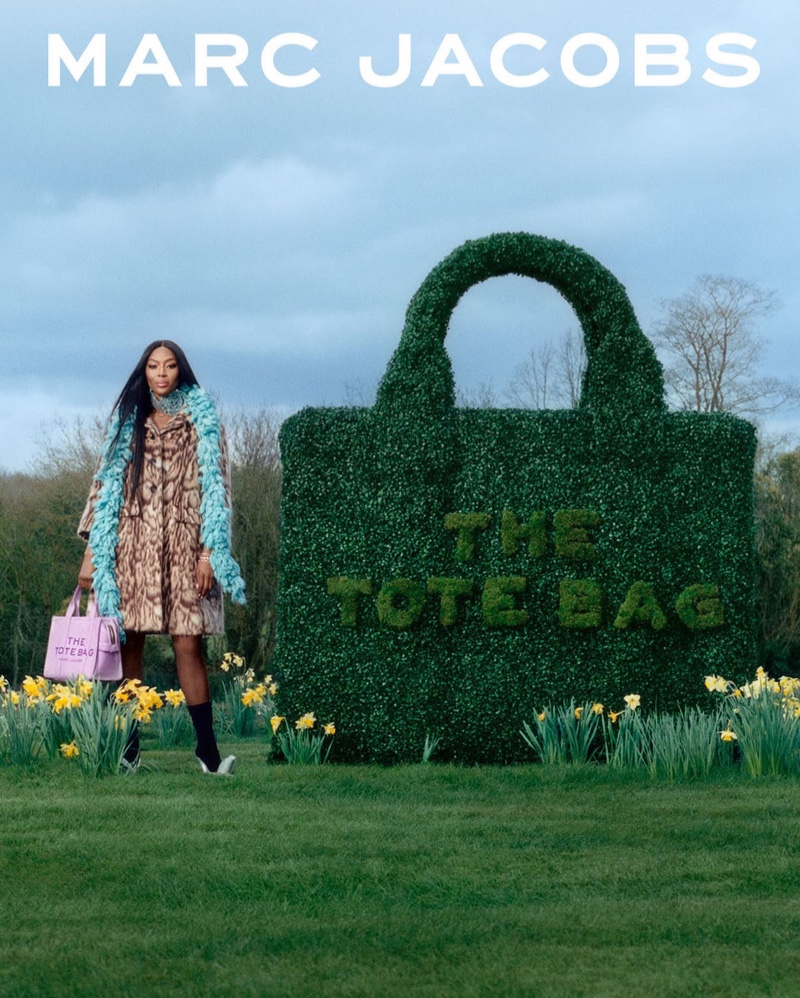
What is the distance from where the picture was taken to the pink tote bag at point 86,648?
6820 millimetres

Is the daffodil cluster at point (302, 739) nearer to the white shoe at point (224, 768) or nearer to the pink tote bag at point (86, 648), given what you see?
the white shoe at point (224, 768)

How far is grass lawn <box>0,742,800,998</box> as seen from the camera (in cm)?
342

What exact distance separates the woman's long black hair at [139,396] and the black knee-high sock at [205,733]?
1370mm

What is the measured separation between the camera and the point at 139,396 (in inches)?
279

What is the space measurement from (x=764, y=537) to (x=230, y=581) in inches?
647

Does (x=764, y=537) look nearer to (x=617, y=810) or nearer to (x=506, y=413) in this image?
(x=506, y=413)

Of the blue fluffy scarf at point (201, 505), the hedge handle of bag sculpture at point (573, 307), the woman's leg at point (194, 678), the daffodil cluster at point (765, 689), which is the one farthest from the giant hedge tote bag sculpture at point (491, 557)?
the blue fluffy scarf at point (201, 505)

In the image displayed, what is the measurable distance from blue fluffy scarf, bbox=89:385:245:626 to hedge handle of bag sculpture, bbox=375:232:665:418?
1.53 meters

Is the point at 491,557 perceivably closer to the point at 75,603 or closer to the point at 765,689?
the point at 765,689

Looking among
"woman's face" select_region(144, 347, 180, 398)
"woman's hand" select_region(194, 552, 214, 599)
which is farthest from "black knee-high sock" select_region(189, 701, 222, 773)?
"woman's face" select_region(144, 347, 180, 398)

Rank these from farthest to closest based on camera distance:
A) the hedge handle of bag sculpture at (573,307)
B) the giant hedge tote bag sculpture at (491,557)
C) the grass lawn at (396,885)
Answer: the hedge handle of bag sculpture at (573,307), the giant hedge tote bag sculpture at (491,557), the grass lawn at (396,885)

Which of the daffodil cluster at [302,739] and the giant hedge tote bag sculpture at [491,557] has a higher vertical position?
the giant hedge tote bag sculpture at [491,557]

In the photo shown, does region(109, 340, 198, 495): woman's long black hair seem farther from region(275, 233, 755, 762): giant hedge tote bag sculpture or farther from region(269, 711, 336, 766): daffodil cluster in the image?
region(269, 711, 336, 766): daffodil cluster

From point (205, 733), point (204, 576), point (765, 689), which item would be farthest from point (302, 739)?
point (765, 689)
